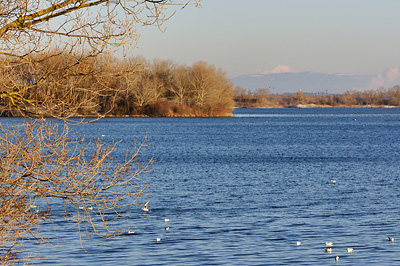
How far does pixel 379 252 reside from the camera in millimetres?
16953

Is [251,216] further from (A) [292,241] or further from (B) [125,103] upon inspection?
(B) [125,103]

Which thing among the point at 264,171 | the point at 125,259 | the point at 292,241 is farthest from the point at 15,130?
the point at 264,171

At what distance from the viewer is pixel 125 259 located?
1634cm

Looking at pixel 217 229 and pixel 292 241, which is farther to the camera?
pixel 217 229

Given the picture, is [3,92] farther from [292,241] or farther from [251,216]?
[251,216]

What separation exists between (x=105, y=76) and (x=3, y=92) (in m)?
1.29

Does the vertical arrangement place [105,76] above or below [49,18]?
below

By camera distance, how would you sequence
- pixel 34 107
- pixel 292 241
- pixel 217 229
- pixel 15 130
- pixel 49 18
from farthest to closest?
pixel 217 229 → pixel 292 241 → pixel 15 130 → pixel 34 107 → pixel 49 18

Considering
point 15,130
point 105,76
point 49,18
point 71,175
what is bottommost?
point 71,175

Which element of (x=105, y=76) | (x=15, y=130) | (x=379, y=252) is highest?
(x=105, y=76)

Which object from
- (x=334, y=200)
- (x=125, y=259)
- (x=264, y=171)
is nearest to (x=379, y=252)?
(x=125, y=259)

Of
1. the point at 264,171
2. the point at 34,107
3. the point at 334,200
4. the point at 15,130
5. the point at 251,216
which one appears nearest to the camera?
the point at 34,107

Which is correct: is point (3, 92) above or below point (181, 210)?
above

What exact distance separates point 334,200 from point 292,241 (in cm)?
844
